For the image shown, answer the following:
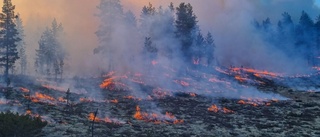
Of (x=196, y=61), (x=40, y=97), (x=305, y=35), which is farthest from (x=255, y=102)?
(x=305, y=35)

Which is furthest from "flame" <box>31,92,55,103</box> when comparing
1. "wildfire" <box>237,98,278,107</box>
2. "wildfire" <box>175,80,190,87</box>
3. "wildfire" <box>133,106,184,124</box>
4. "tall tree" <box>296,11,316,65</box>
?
"tall tree" <box>296,11,316,65</box>

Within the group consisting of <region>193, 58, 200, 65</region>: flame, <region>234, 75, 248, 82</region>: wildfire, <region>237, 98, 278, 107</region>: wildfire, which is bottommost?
<region>237, 98, 278, 107</region>: wildfire

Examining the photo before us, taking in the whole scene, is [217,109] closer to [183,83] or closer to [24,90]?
[183,83]

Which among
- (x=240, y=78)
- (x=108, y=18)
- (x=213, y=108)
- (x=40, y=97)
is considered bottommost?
(x=213, y=108)

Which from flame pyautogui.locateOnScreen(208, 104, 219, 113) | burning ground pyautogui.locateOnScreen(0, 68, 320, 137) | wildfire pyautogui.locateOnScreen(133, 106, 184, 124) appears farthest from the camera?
flame pyautogui.locateOnScreen(208, 104, 219, 113)

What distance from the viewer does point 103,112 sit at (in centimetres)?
4278

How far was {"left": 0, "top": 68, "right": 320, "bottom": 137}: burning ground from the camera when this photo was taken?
3597 centimetres

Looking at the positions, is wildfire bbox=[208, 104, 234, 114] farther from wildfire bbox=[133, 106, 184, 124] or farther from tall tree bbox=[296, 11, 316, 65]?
tall tree bbox=[296, 11, 316, 65]

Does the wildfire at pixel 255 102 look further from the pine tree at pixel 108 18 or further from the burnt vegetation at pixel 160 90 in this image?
the pine tree at pixel 108 18

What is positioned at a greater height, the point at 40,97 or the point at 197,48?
the point at 197,48

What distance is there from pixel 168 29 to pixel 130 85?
110 feet

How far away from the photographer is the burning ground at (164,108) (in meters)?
36.0

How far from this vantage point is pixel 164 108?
48438 mm

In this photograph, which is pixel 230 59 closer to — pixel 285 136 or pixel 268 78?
pixel 268 78
